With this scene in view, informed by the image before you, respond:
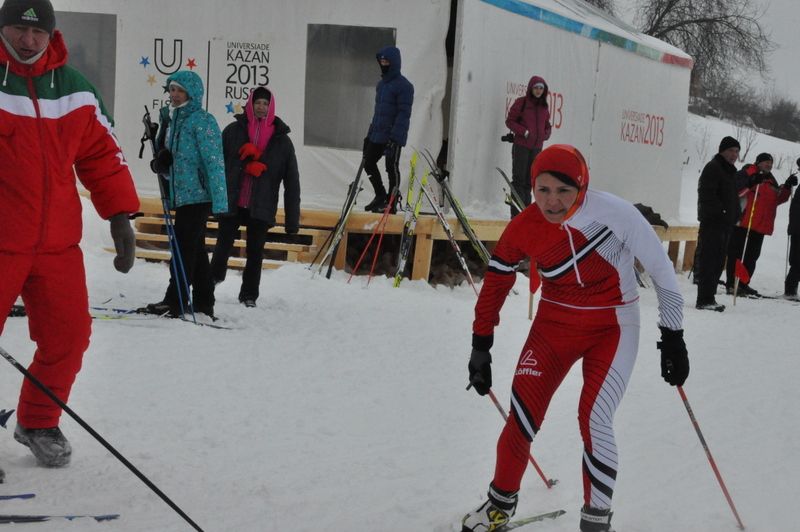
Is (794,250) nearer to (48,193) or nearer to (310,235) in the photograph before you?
(310,235)

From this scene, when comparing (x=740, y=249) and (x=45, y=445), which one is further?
(x=740, y=249)

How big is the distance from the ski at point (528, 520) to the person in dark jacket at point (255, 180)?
4322mm

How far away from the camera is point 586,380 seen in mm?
3609

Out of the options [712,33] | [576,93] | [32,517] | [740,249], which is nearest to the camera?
[32,517]

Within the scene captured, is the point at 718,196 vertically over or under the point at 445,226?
over

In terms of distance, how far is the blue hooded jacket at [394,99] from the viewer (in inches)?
380

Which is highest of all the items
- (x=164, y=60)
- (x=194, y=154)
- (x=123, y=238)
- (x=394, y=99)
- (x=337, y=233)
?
(x=164, y=60)

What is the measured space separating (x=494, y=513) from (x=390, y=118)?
6714mm

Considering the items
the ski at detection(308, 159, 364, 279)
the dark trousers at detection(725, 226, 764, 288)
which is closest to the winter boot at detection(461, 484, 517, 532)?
the ski at detection(308, 159, 364, 279)

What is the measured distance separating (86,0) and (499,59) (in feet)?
15.8

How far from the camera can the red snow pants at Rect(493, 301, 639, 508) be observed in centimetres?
351

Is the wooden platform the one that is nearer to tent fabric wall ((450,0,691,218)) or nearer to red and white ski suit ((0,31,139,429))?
tent fabric wall ((450,0,691,218))

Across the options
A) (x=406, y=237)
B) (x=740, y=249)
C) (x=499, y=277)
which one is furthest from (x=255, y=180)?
(x=740, y=249)

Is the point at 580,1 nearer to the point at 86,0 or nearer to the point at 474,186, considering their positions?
the point at 474,186
